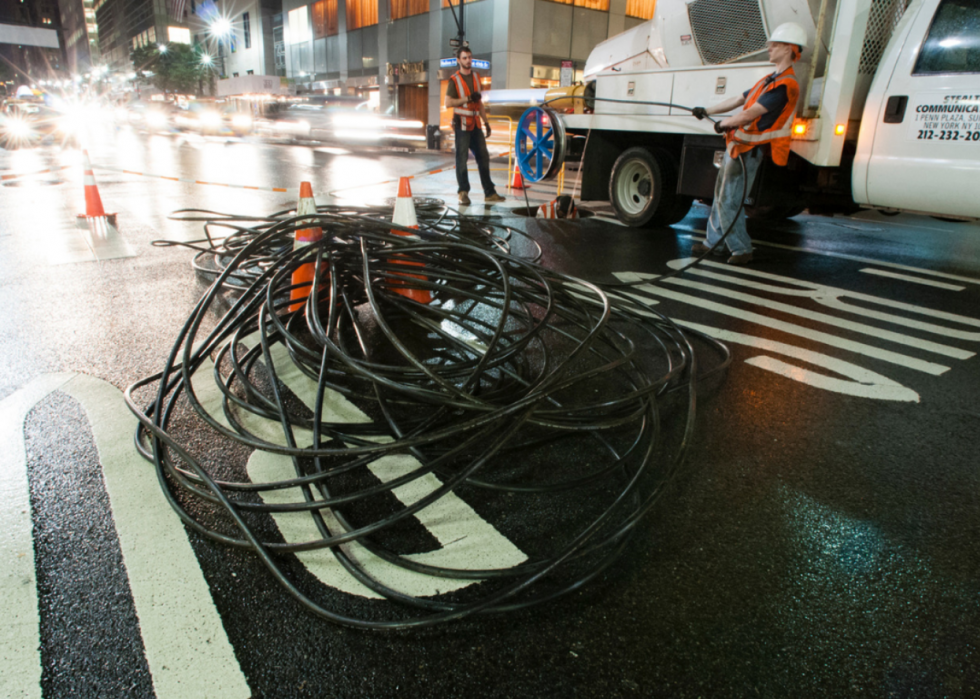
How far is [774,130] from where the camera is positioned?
5.23 metres

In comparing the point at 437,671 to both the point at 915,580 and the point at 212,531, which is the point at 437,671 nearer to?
the point at 212,531

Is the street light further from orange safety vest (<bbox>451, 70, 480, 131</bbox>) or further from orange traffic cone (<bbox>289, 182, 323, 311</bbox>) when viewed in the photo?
orange traffic cone (<bbox>289, 182, 323, 311</bbox>)

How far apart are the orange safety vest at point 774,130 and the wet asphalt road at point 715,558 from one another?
1759 mm

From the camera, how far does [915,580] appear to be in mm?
1798

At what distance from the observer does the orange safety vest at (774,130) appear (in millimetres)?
5043

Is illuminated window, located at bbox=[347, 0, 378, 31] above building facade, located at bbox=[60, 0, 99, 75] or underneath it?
underneath

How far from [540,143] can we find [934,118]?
4.37 m

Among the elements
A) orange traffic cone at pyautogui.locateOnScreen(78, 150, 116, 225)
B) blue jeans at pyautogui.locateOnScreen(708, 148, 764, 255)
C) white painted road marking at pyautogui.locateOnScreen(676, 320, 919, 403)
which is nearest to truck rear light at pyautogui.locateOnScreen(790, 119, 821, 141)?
blue jeans at pyautogui.locateOnScreen(708, 148, 764, 255)

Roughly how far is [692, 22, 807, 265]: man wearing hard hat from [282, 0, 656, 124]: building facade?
24433 millimetres

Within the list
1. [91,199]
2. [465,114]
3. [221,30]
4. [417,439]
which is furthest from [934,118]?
[221,30]

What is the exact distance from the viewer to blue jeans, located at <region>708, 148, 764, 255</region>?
5.61 metres

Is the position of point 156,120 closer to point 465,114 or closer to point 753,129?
point 465,114

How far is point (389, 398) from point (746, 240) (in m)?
4.59

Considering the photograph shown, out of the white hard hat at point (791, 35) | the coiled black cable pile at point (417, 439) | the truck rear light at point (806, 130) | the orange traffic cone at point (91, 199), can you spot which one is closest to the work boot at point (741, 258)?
the truck rear light at point (806, 130)
